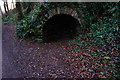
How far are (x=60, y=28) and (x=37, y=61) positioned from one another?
3.22 meters

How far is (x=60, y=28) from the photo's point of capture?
22.7 ft

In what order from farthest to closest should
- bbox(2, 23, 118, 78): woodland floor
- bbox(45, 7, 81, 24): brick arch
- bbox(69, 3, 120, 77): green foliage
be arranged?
1. bbox(45, 7, 81, 24): brick arch
2. bbox(69, 3, 120, 77): green foliage
3. bbox(2, 23, 118, 78): woodland floor

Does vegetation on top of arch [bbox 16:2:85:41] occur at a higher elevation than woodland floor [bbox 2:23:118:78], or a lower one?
higher

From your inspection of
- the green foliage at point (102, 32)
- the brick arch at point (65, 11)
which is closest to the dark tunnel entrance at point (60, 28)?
the brick arch at point (65, 11)

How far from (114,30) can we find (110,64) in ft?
4.97

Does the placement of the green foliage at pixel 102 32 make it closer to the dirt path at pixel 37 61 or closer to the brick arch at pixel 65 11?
the brick arch at pixel 65 11

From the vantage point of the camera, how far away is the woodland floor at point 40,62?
334cm

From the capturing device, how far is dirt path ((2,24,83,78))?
339cm

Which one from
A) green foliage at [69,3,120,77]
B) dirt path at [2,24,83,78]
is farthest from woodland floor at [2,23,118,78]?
green foliage at [69,3,120,77]

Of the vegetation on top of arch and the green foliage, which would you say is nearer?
the green foliage

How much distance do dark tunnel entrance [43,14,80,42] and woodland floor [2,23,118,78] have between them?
2.41ft

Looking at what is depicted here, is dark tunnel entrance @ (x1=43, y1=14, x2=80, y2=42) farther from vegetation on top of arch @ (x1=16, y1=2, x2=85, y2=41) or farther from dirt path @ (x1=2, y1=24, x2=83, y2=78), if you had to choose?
dirt path @ (x1=2, y1=24, x2=83, y2=78)

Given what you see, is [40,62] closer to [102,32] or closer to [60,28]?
[102,32]

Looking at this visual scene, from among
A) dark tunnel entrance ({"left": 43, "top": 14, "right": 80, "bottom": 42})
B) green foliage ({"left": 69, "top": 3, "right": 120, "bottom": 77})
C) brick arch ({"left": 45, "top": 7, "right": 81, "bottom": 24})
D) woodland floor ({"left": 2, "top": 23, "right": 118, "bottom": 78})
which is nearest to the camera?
woodland floor ({"left": 2, "top": 23, "right": 118, "bottom": 78})
